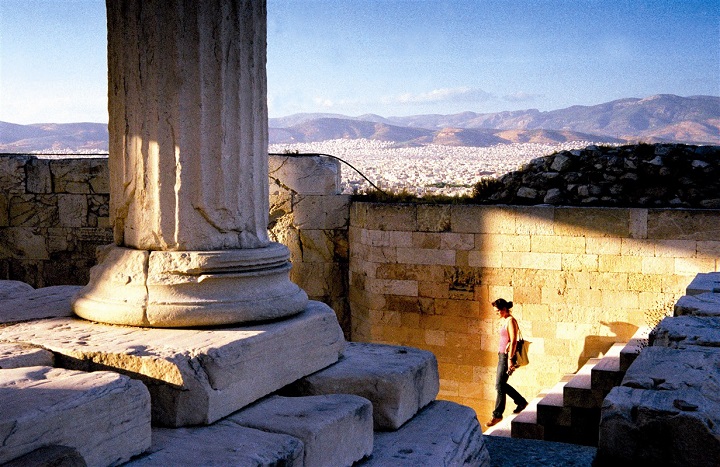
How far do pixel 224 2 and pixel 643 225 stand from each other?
21.6 feet

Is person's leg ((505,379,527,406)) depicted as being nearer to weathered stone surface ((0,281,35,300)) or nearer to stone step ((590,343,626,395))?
stone step ((590,343,626,395))

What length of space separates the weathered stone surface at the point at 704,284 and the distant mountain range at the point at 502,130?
24104 millimetres

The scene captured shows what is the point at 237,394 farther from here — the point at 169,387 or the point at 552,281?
the point at 552,281

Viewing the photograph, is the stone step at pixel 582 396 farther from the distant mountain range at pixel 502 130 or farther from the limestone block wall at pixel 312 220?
the distant mountain range at pixel 502 130

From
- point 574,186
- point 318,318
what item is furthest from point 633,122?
point 318,318

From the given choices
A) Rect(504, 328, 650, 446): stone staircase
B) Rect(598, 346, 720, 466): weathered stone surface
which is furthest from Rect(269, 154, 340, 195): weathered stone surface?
Rect(598, 346, 720, 466): weathered stone surface

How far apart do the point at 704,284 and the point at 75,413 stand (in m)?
5.20

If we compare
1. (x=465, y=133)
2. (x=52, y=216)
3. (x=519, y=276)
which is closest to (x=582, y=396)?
(x=519, y=276)

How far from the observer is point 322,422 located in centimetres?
296

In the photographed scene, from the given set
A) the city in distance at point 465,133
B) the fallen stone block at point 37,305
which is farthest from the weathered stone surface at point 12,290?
the city in distance at point 465,133

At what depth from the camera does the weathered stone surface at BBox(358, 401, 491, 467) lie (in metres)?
3.25

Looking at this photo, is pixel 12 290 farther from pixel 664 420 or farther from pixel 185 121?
pixel 664 420

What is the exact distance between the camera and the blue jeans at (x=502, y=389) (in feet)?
29.0

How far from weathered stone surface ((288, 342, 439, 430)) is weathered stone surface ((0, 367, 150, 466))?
1102 millimetres
